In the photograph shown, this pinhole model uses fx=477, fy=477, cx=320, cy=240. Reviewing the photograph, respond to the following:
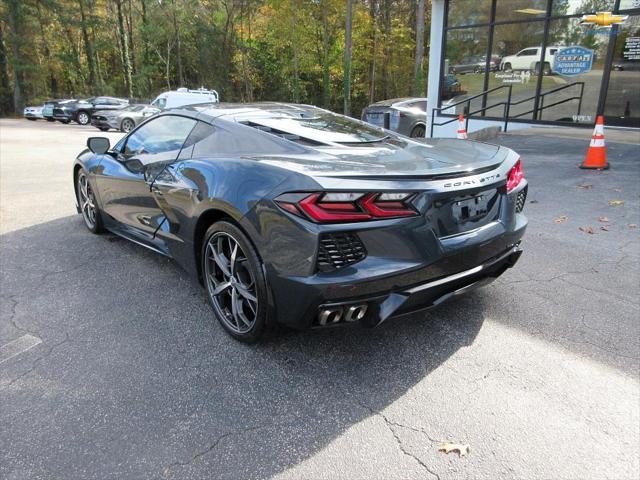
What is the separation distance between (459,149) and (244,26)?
38870 mm

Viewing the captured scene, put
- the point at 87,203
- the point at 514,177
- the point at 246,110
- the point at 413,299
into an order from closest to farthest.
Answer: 1. the point at 413,299
2. the point at 514,177
3. the point at 246,110
4. the point at 87,203

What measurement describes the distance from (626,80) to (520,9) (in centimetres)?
371

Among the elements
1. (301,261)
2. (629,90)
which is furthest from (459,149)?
(629,90)

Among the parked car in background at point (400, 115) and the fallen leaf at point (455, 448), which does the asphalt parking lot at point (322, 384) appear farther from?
the parked car in background at point (400, 115)

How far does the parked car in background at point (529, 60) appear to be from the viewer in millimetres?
13125

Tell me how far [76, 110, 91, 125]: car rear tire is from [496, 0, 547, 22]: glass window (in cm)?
2239

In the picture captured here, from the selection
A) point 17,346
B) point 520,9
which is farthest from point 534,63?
point 17,346

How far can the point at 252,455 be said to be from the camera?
2.11 metres

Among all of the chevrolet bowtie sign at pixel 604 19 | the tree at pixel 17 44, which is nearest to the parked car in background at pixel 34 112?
the tree at pixel 17 44

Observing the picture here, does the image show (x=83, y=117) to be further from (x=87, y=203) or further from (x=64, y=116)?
(x=87, y=203)

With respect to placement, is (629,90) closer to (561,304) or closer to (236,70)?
(561,304)

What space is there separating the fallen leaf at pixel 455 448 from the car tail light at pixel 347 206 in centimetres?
108

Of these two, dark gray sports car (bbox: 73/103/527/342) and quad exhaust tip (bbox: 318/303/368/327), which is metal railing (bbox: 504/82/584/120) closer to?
dark gray sports car (bbox: 73/103/527/342)

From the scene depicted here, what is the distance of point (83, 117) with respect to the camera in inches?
1054
